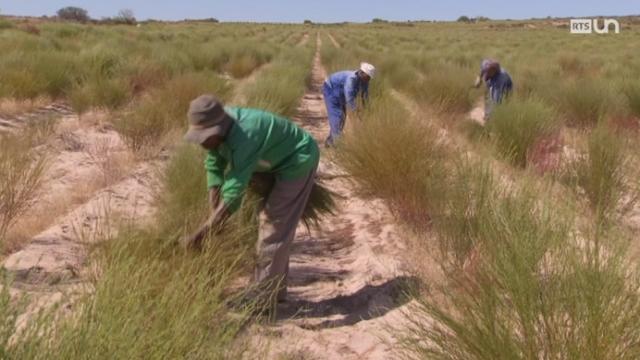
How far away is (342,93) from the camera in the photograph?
8180mm

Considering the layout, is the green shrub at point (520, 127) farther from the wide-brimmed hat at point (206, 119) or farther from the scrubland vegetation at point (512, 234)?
the wide-brimmed hat at point (206, 119)

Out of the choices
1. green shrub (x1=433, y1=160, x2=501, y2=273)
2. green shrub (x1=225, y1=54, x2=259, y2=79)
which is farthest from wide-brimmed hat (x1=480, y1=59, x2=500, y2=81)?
green shrub (x1=225, y1=54, x2=259, y2=79)

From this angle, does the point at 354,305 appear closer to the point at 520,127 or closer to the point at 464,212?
the point at 464,212

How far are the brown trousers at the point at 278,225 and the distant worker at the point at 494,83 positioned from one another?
5.09 metres

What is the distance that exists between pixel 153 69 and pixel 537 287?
1206cm

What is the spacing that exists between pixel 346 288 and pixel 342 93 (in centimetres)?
387

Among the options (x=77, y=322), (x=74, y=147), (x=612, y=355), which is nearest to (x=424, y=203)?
(x=612, y=355)

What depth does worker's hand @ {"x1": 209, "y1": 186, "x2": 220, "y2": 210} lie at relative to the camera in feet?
12.5

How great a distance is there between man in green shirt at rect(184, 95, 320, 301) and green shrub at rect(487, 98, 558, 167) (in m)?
3.70

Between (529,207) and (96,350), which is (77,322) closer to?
(96,350)

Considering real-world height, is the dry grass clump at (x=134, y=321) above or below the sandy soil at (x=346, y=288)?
above

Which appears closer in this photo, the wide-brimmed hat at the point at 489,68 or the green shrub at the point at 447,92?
the wide-brimmed hat at the point at 489,68

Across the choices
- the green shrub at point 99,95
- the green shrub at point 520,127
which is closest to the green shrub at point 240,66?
the green shrub at point 99,95

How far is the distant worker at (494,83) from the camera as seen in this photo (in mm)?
8633
